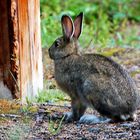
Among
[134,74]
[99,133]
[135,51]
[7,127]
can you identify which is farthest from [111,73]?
[135,51]

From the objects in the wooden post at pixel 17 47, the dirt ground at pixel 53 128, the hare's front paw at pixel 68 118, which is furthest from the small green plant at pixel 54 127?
the wooden post at pixel 17 47

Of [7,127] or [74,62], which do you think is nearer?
[7,127]

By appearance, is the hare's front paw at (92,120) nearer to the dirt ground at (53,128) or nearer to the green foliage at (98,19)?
the dirt ground at (53,128)

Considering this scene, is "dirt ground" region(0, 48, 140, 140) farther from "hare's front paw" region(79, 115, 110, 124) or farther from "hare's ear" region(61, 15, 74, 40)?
"hare's ear" region(61, 15, 74, 40)

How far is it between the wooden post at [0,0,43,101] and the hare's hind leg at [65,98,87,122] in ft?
2.18

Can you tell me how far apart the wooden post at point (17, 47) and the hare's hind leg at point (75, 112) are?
67 centimetres

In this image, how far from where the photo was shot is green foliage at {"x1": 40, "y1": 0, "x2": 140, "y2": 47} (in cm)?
1091

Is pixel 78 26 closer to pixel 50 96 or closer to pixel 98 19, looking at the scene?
pixel 50 96

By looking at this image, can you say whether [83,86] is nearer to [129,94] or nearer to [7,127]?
[129,94]

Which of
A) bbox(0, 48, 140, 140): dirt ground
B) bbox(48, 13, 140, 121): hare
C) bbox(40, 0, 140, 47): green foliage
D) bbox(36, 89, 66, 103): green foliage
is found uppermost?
→ bbox(40, 0, 140, 47): green foliage

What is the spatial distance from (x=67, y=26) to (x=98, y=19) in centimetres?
554

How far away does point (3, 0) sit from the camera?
7219mm

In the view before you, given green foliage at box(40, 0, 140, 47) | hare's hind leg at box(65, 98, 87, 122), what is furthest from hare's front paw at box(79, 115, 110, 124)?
green foliage at box(40, 0, 140, 47)

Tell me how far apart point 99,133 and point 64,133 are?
12.5 inches
